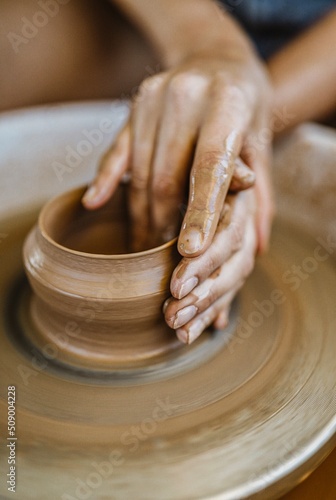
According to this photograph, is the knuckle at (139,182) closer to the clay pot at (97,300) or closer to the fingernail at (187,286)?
the clay pot at (97,300)

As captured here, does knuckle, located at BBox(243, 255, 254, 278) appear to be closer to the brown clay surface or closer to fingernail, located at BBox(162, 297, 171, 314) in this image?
fingernail, located at BBox(162, 297, 171, 314)

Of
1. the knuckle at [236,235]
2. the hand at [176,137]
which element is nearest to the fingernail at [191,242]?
the knuckle at [236,235]

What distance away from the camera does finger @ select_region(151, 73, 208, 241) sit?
1.00 metres

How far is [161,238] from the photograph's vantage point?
1.09 meters

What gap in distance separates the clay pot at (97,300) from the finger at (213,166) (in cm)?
7

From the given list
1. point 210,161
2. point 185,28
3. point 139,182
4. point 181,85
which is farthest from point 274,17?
point 210,161

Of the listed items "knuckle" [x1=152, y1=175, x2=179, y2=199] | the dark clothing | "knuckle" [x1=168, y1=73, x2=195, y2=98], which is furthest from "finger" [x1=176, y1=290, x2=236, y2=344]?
the dark clothing

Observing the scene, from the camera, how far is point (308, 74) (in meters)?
1.54

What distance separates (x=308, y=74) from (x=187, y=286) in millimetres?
1008

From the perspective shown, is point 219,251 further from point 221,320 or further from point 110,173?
point 110,173

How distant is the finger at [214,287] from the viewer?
775mm

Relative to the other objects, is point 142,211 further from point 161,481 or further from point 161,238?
point 161,481

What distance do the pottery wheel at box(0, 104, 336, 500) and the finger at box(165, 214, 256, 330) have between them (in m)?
0.11

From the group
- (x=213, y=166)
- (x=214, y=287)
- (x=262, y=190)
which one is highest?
(x=213, y=166)
